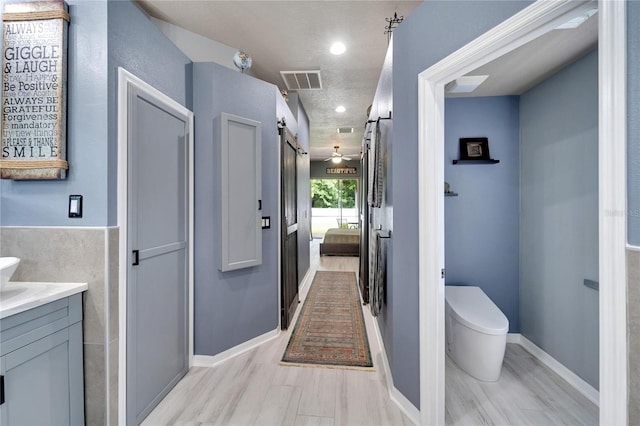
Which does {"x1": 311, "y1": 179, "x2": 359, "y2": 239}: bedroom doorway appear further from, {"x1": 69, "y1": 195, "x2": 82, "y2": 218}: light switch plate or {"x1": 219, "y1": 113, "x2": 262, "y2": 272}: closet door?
{"x1": 69, "y1": 195, "x2": 82, "y2": 218}: light switch plate

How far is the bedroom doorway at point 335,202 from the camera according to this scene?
10.4 metres

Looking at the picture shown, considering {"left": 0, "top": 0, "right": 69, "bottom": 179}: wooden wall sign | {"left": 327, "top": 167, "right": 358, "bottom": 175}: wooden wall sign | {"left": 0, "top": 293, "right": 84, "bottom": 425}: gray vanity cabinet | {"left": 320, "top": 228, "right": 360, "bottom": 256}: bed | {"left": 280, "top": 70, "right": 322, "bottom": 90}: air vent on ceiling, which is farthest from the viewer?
{"left": 327, "top": 167, "right": 358, "bottom": 175}: wooden wall sign

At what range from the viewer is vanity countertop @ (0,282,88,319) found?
3.83 ft

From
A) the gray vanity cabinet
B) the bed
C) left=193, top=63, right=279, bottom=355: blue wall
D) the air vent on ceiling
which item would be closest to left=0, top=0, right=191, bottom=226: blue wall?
the gray vanity cabinet

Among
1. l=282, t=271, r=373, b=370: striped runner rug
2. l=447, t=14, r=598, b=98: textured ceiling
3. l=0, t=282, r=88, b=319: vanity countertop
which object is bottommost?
l=282, t=271, r=373, b=370: striped runner rug

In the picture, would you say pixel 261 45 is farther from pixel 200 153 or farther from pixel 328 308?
pixel 328 308

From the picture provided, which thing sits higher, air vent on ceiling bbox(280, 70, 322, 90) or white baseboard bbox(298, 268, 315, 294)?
air vent on ceiling bbox(280, 70, 322, 90)

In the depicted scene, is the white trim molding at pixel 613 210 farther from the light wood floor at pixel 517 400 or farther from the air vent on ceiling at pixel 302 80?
the air vent on ceiling at pixel 302 80

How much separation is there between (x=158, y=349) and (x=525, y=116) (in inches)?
140

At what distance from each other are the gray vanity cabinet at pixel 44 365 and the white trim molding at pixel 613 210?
2.25 meters

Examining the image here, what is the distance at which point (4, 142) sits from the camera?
1.47 m

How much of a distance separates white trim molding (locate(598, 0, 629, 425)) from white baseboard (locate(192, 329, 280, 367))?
2.36m

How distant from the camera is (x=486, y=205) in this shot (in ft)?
8.65

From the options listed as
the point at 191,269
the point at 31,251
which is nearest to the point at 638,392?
the point at 191,269
